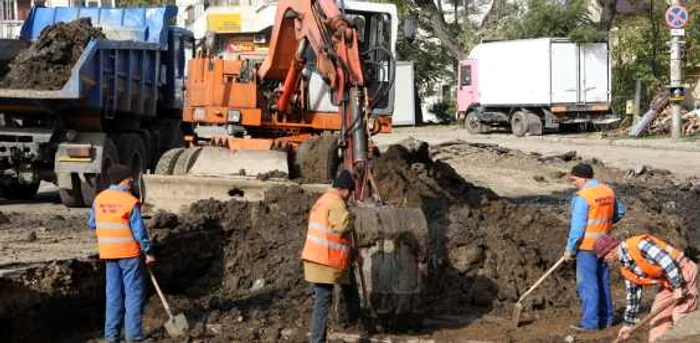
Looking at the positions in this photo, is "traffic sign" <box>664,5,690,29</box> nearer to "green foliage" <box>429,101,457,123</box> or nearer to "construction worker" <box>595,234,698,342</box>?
"construction worker" <box>595,234,698,342</box>

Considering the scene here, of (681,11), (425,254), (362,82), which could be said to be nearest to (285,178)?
(362,82)

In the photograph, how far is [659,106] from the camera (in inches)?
1188

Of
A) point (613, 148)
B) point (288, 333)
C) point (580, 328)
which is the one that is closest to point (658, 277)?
point (580, 328)

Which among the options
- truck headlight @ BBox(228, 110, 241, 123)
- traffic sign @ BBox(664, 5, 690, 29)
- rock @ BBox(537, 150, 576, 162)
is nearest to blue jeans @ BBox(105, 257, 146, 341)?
truck headlight @ BBox(228, 110, 241, 123)

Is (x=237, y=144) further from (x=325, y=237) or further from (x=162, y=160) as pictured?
(x=325, y=237)

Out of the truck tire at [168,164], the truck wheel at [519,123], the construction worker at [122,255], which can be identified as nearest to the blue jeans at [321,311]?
the construction worker at [122,255]

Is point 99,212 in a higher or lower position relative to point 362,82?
lower

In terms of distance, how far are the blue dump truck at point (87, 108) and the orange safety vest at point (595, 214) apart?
23.8 feet

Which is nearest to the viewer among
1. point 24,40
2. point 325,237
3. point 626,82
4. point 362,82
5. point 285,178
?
point 325,237

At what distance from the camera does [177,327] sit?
Answer: 8.74 meters

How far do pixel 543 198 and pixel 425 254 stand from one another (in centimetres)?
773

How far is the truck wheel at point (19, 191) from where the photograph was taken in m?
16.7

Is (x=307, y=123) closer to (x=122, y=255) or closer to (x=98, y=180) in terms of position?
(x=98, y=180)

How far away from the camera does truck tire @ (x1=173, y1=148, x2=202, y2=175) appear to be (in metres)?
13.9
